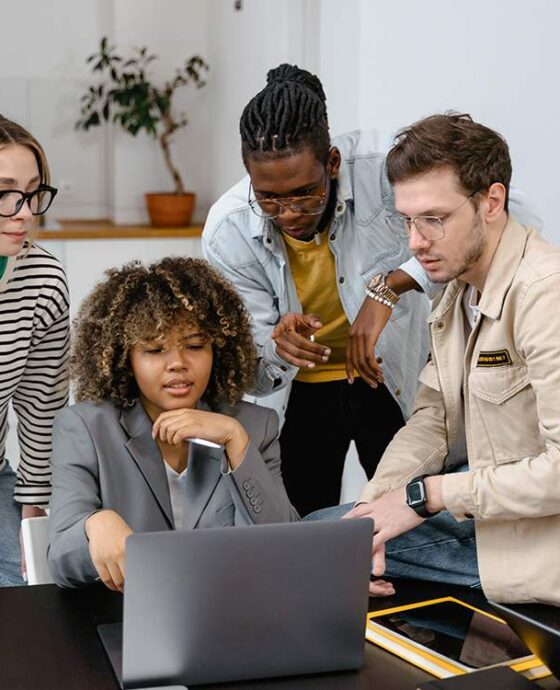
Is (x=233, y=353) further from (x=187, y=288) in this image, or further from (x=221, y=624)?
(x=221, y=624)

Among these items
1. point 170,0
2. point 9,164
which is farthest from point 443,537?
point 170,0

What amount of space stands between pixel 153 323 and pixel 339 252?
23.5 inches

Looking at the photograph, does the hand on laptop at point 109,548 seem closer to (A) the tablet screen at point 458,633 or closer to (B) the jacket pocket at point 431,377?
(A) the tablet screen at point 458,633

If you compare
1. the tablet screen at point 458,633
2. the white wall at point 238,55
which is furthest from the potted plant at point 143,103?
the tablet screen at point 458,633

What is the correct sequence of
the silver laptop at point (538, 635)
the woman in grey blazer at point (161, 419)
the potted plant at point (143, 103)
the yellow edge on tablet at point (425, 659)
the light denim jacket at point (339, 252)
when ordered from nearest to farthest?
the silver laptop at point (538, 635)
the yellow edge on tablet at point (425, 659)
the woman in grey blazer at point (161, 419)
the light denim jacket at point (339, 252)
the potted plant at point (143, 103)

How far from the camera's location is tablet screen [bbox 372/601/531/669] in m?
1.36

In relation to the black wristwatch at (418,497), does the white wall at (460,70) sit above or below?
above

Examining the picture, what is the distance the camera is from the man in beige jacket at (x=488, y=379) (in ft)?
5.04

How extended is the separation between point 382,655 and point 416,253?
0.60 metres

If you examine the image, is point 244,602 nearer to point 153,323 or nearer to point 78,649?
point 78,649

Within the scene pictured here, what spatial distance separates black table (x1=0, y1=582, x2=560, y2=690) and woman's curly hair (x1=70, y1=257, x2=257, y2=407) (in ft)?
1.38

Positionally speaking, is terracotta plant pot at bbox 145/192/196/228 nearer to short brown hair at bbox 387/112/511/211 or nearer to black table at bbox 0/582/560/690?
short brown hair at bbox 387/112/511/211

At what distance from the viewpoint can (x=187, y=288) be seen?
1.93m

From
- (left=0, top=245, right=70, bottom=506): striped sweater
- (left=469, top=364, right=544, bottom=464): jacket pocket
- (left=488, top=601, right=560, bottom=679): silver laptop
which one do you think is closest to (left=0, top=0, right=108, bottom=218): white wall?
(left=0, top=245, right=70, bottom=506): striped sweater
